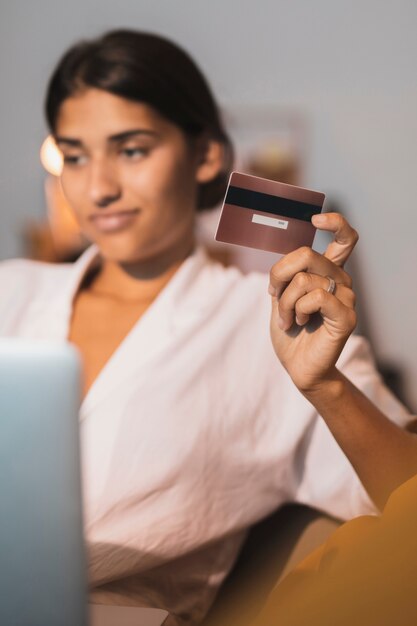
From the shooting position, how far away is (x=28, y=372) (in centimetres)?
42

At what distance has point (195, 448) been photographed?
40.5 inches

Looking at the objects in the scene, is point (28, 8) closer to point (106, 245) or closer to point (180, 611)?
point (106, 245)

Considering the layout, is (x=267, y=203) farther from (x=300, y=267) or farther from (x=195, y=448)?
(x=195, y=448)

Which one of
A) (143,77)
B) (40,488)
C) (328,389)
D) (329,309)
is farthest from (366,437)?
(143,77)

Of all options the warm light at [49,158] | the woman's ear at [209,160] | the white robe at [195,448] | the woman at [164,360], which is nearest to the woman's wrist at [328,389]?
the woman at [164,360]

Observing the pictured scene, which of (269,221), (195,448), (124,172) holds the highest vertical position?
(269,221)

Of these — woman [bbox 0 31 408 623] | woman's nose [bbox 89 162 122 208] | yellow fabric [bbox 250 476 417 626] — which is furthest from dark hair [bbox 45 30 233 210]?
yellow fabric [bbox 250 476 417 626]

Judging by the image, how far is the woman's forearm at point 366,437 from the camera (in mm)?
818

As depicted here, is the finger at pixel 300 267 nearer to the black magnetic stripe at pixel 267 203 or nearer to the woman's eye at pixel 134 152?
the black magnetic stripe at pixel 267 203

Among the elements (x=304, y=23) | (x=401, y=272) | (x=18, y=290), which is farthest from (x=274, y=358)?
(x=304, y=23)

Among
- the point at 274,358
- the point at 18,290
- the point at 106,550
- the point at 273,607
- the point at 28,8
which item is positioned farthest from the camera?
the point at 28,8

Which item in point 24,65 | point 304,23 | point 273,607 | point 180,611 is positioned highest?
point 304,23

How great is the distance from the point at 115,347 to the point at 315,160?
1.99 ft

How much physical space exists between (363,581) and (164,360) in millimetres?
520
